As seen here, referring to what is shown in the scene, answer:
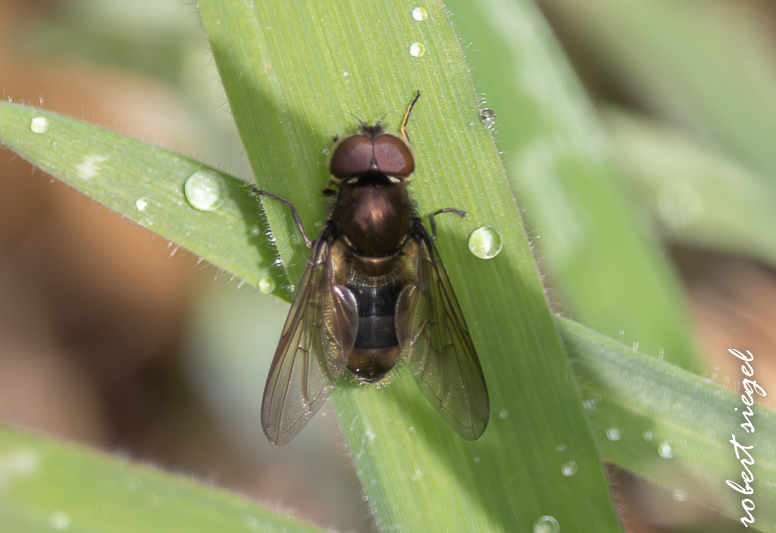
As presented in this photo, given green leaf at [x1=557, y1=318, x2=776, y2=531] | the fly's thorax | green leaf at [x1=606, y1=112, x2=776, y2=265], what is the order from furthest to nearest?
green leaf at [x1=606, y1=112, x2=776, y2=265] < the fly's thorax < green leaf at [x1=557, y1=318, x2=776, y2=531]

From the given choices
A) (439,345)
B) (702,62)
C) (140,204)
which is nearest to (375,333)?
(439,345)

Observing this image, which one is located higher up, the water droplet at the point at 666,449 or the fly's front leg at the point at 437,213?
the fly's front leg at the point at 437,213

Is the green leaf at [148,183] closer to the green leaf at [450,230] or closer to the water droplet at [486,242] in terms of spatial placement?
the green leaf at [450,230]

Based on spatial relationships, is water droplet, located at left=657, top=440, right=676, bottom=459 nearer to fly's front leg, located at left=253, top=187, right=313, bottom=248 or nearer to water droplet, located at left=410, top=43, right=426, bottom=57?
fly's front leg, located at left=253, top=187, right=313, bottom=248

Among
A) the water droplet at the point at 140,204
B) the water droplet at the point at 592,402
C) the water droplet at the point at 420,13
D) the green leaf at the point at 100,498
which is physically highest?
the water droplet at the point at 420,13

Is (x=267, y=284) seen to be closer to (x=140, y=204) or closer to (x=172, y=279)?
(x=140, y=204)

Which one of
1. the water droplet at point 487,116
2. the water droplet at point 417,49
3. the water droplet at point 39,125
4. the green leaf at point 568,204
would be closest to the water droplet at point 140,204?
the water droplet at point 39,125

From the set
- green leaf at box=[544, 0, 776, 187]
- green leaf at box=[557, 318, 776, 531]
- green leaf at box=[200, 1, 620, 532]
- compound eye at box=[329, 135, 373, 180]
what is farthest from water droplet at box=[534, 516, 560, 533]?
green leaf at box=[544, 0, 776, 187]
